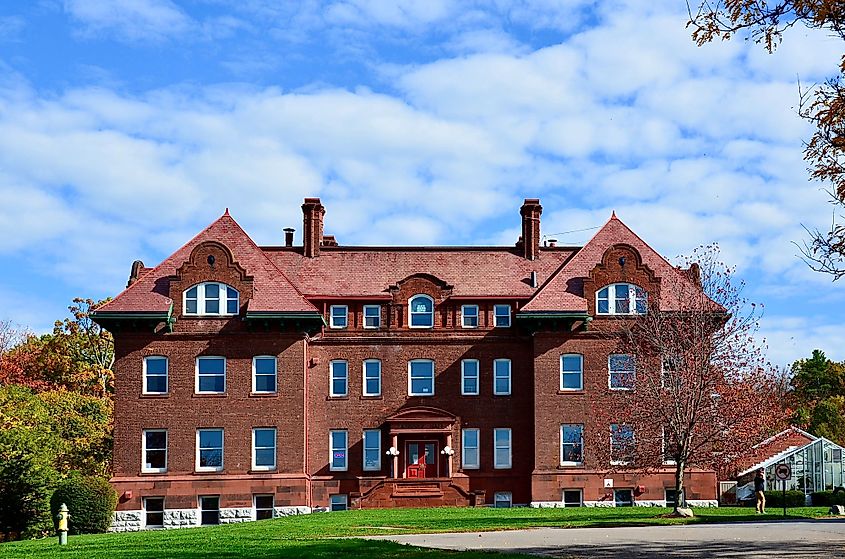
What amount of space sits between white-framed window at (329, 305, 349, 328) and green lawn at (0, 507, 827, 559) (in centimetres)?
1208

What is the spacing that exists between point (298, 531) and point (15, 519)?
18.4 metres

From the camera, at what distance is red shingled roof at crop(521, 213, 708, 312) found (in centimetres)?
4841

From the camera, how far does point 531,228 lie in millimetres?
53781

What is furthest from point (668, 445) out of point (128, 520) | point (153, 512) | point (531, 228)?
point (128, 520)

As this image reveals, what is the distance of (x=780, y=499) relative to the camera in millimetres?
Answer: 52688

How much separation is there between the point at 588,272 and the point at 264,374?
14193mm

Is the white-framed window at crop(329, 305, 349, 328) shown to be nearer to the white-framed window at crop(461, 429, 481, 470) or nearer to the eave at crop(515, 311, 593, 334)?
the white-framed window at crop(461, 429, 481, 470)

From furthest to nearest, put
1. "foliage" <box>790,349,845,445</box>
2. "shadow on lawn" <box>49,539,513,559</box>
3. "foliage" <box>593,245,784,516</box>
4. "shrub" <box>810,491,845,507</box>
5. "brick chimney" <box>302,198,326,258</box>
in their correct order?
"foliage" <box>790,349,845,445</box>, "brick chimney" <box>302,198,326,258</box>, "shrub" <box>810,491,845,507</box>, "foliage" <box>593,245,784,516</box>, "shadow on lawn" <box>49,539,513,559</box>

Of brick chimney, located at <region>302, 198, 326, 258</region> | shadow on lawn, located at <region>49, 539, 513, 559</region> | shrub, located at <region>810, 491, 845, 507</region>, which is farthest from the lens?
brick chimney, located at <region>302, 198, 326, 258</region>

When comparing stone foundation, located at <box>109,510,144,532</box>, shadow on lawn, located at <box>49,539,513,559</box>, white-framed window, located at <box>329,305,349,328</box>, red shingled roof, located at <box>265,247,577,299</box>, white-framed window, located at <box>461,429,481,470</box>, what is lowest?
stone foundation, located at <box>109,510,144,532</box>

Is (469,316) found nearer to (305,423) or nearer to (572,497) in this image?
(305,423)

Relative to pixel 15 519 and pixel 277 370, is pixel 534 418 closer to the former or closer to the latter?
pixel 277 370

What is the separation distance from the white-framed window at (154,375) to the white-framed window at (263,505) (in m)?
5.82

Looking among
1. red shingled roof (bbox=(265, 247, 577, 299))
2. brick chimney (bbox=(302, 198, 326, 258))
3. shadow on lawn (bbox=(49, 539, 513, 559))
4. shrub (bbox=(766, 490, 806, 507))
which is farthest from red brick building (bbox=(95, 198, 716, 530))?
shadow on lawn (bbox=(49, 539, 513, 559))
